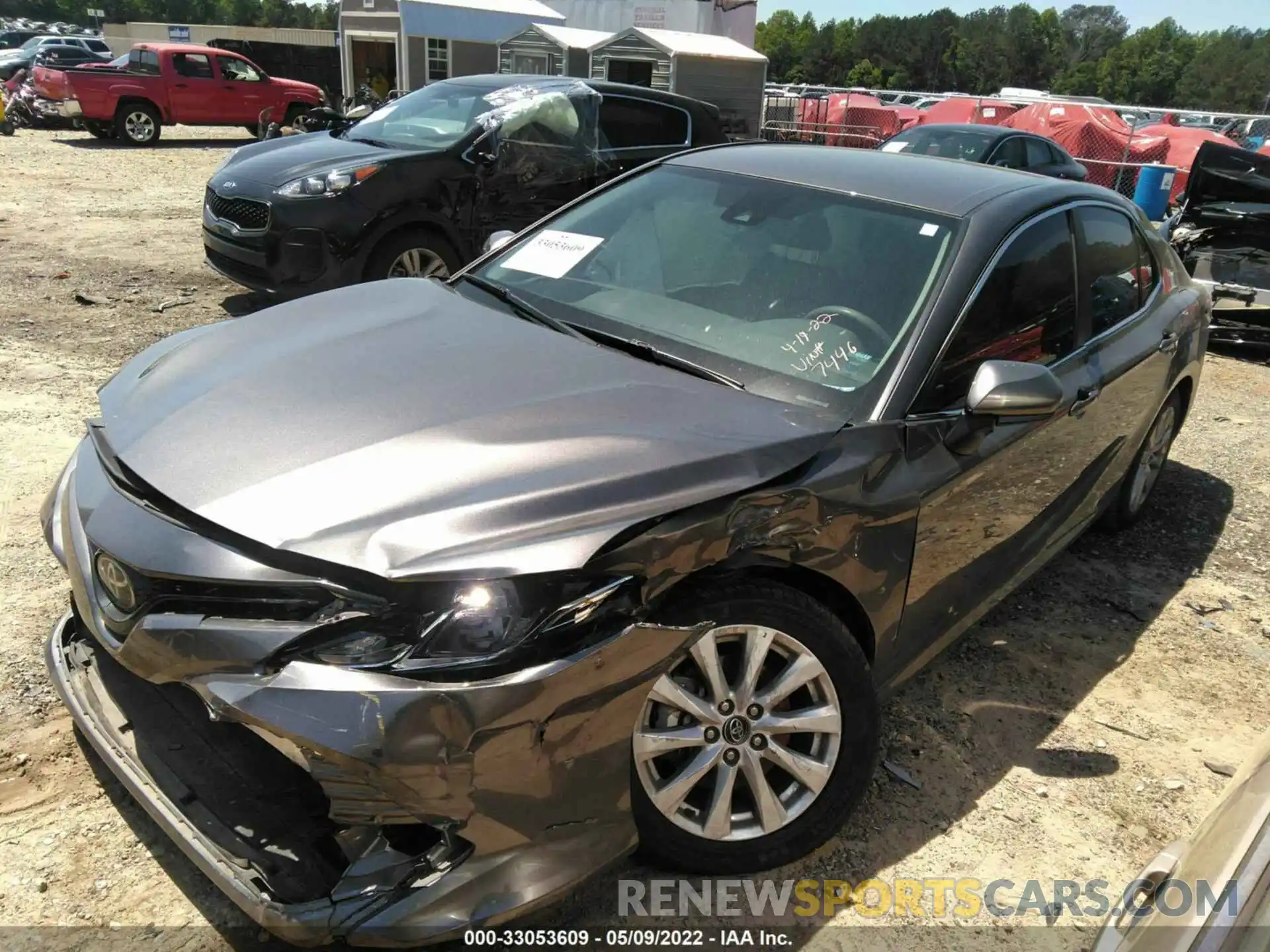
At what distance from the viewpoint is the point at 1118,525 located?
4590 millimetres

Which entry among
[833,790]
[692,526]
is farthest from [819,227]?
[833,790]

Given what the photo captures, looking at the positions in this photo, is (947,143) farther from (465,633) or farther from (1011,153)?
(465,633)

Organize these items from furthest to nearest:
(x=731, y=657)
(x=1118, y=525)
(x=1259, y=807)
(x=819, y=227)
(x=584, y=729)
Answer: (x=1118, y=525)
(x=819, y=227)
(x=731, y=657)
(x=584, y=729)
(x=1259, y=807)

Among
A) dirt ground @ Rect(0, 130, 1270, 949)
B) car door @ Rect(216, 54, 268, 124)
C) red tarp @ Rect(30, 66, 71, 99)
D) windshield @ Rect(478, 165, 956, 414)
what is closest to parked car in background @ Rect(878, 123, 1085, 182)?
dirt ground @ Rect(0, 130, 1270, 949)

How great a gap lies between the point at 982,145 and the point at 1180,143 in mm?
8182

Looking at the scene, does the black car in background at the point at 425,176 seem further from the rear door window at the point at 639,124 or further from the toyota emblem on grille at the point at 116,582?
the toyota emblem on grille at the point at 116,582

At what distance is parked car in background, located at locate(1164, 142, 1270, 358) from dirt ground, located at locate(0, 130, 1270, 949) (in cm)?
275

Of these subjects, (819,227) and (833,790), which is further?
(819,227)

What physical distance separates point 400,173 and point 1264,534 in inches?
219

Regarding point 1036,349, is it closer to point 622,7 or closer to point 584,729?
point 584,729

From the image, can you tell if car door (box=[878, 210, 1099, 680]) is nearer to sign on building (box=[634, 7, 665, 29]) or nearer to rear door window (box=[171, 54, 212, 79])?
rear door window (box=[171, 54, 212, 79])

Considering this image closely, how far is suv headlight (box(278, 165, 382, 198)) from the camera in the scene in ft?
20.5

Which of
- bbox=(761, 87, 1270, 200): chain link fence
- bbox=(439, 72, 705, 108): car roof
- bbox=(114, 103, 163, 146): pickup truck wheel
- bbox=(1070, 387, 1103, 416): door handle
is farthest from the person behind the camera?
bbox=(114, 103, 163, 146): pickup truck wheel

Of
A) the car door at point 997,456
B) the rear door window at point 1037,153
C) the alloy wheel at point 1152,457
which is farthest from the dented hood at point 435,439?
the rear door window at point 1037,153
